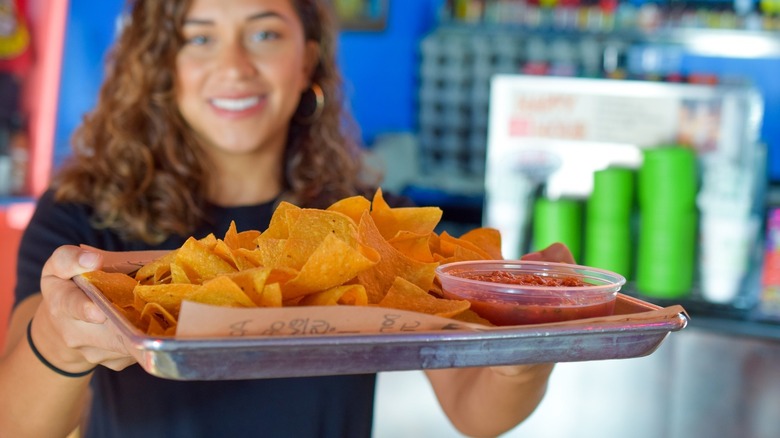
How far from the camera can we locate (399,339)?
94 centimetres

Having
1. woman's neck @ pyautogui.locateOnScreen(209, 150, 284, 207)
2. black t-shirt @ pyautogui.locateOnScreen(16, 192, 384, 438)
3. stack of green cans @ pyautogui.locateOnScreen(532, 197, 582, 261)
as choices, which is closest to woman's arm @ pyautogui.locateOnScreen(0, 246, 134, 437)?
black t-shirt @ pyautogui.locateOnScreen(16, 192, 384, 438)

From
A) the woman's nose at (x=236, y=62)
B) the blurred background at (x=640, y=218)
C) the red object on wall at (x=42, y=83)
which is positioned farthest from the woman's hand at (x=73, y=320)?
the red object on wall at (x=42, y=83)

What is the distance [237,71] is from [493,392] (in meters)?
0.82

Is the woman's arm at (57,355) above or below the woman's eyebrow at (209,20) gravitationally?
below

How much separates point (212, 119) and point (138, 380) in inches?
22.0

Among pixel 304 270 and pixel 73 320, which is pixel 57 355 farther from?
pixel 304 270

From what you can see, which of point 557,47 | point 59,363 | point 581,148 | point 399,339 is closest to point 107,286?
point 59,363

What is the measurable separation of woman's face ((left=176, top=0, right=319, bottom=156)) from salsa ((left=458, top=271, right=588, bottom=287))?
83 cm

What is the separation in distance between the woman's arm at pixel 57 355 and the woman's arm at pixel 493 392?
0.61 metres

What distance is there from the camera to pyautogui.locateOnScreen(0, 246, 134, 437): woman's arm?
3.66 feet

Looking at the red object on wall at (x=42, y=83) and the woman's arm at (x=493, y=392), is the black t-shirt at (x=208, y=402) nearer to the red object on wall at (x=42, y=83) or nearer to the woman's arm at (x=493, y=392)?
the woman's arm at (x=493, y=392)

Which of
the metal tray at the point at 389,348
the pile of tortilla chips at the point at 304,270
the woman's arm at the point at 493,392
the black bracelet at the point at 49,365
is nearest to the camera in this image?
the metal tray at the point at 389,348

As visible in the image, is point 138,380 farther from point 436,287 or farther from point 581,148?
point 581,148

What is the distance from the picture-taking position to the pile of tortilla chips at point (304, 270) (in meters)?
1.00
